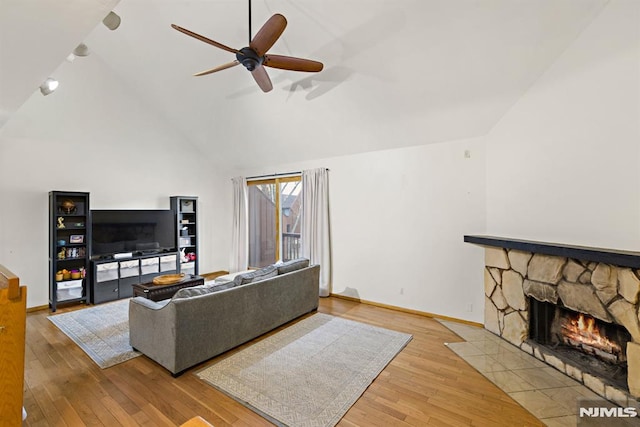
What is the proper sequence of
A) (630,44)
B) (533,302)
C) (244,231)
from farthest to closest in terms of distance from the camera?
(244,231), (533,302), (630,44)

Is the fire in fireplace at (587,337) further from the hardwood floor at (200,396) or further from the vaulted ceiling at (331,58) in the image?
the vaulted ceiling at (331,58)

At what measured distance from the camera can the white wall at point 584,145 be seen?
236cm

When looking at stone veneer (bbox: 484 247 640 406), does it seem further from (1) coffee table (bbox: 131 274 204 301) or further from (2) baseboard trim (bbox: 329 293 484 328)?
(1) coffee table (bbox: 131 274 204 301)

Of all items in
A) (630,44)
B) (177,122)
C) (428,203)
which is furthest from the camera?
(177,122)

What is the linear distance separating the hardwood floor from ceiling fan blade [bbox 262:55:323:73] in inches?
115

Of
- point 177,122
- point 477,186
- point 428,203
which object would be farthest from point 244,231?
point 477,186

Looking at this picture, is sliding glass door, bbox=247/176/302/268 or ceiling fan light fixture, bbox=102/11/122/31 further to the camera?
sliding glass door, bbox=247/176/302/268

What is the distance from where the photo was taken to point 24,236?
4488mm

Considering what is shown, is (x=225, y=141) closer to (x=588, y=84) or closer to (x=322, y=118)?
(x=322, y=118)

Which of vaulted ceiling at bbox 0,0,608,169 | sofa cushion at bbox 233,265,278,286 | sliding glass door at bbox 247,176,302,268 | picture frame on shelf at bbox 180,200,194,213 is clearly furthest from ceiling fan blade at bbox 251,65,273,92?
picture frame on shelf at bbox 180,200,194,213

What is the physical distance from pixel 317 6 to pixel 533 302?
386 cm

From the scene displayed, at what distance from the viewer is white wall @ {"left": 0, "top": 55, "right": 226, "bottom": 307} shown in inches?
173

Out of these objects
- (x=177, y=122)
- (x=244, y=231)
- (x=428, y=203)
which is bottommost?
(x=244, y=231)

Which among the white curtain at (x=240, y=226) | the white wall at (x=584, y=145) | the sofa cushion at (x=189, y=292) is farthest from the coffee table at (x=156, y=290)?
Result: the white wall at (x=584, y=145)
